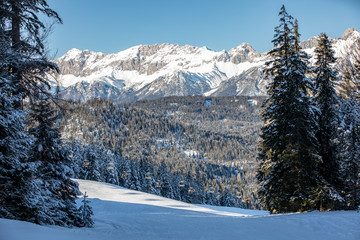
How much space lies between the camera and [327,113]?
695 inches

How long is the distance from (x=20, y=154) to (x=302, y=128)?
15.6 m

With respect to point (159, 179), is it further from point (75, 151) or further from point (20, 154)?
point (20, 154)

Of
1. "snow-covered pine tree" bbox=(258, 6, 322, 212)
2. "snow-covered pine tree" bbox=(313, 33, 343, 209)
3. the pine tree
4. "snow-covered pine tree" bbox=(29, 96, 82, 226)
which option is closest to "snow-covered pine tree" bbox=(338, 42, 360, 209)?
"snow-covered pine tree" bbox=(313, 33, 343, 209)

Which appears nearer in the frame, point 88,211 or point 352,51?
point 88,211

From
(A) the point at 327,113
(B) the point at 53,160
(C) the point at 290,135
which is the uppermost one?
(A) the point at 327,113

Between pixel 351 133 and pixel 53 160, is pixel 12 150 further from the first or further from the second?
pixel 351 133

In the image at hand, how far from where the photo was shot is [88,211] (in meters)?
15.4

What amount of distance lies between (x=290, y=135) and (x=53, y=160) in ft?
47.3

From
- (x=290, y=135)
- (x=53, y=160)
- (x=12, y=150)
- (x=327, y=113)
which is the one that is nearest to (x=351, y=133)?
(x=327, y=113)

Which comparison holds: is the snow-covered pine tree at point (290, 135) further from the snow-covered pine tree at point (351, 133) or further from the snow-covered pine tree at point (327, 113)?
the snow-covered pine tree at point (351, 133)

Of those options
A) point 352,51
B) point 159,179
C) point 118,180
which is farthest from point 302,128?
point 118,180

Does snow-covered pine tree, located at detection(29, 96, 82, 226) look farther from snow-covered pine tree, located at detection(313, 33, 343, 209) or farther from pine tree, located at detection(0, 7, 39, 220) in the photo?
snow-covered pine tree, located at detection(313, 33, 343, 209)

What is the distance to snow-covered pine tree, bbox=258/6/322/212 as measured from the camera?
51.5 ft

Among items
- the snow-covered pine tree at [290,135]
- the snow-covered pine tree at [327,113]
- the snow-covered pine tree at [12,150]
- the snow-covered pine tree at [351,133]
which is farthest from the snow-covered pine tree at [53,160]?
the snow-covered pine tree at [351,133]
